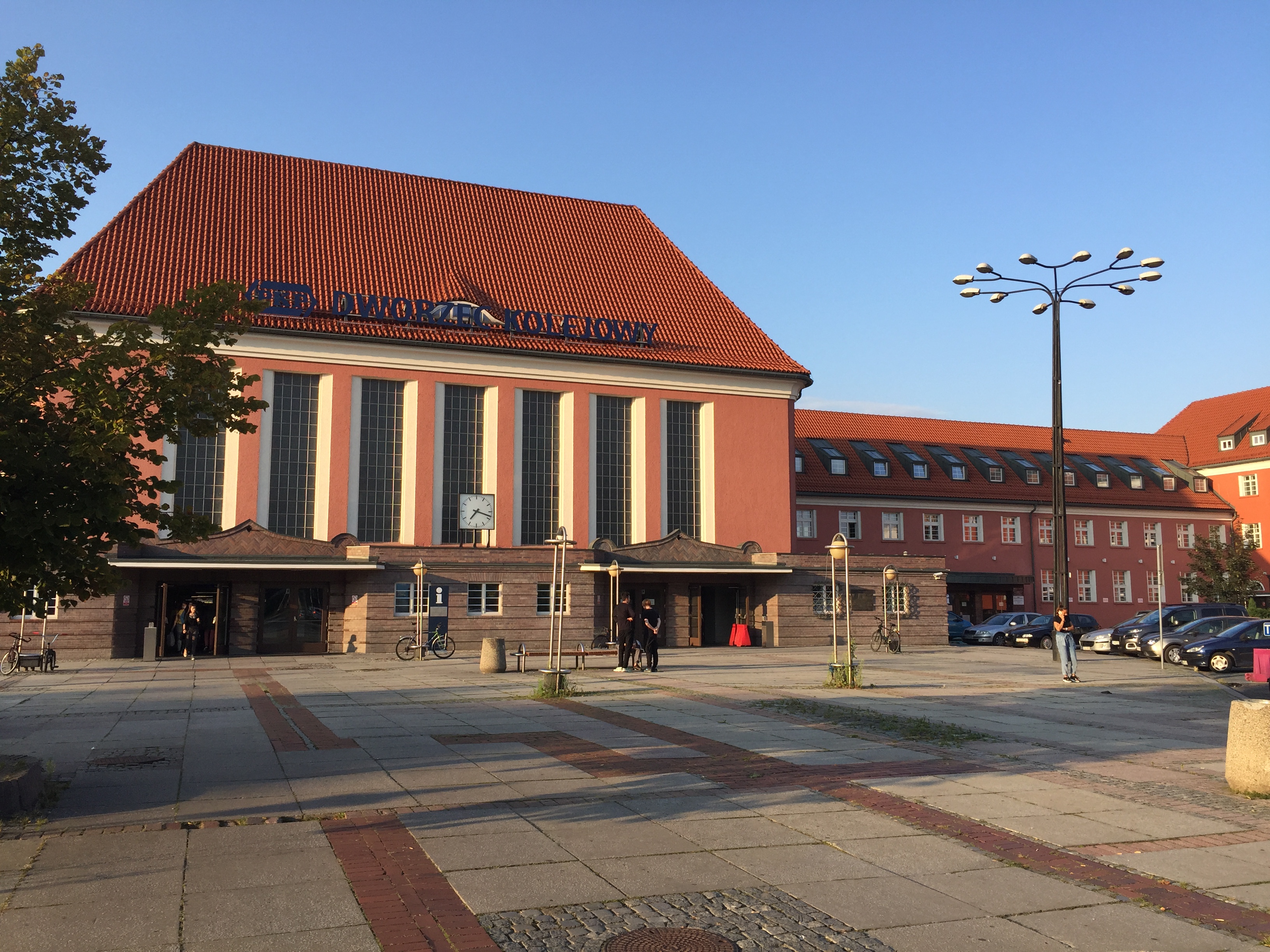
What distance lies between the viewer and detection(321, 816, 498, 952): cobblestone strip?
564 cm

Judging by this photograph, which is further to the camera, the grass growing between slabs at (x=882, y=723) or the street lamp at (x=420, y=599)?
the street lamp at (x=420, y=599)

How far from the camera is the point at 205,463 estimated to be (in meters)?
37.4

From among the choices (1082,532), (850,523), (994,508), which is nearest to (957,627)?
(850,523)

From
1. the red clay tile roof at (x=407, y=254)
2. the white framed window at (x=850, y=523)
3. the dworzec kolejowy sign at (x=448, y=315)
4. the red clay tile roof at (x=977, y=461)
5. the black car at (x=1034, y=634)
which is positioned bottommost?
the black car at (x=1034, y=634)

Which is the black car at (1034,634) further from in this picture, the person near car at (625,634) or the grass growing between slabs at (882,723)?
the grass growing between slabs at (882,723)

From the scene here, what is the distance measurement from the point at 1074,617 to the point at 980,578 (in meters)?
11.8

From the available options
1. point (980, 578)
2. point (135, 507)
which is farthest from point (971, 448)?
point (135, 507)

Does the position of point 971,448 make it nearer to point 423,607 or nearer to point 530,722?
point 423,607

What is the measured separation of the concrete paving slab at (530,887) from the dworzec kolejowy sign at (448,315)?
115ft

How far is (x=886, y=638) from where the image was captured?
40281 millimetres

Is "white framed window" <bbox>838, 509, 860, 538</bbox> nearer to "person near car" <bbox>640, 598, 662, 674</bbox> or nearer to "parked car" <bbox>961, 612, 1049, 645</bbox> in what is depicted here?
"parked car" <bbox>961, 612, 1049, 645</bbox>

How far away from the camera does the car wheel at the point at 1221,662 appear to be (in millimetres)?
27438

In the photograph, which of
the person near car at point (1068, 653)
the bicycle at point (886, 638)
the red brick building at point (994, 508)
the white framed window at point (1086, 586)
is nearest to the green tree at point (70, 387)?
the person near car at point (1068, 653)

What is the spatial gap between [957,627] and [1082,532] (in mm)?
18839
